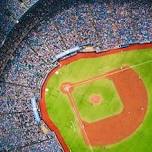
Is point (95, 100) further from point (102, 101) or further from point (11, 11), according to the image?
point (11, 11)

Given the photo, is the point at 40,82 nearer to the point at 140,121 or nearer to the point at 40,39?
the point at 40,39

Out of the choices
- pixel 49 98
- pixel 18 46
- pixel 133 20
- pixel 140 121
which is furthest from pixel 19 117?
pixel 133 20

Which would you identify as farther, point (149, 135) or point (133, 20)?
point (133, 20)

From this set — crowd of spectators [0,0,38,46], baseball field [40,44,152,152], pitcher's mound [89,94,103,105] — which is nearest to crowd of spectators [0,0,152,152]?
crowd of spectators [0,0,38,46]

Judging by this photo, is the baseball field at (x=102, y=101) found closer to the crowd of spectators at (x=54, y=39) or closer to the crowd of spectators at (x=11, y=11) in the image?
the crowd of spectators at (x=54, y=39)

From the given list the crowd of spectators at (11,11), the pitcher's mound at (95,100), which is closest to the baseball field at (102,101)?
the pitcher's mound at (95,100)

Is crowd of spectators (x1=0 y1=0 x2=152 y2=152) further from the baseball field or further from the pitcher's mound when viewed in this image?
the pitcher's mound
